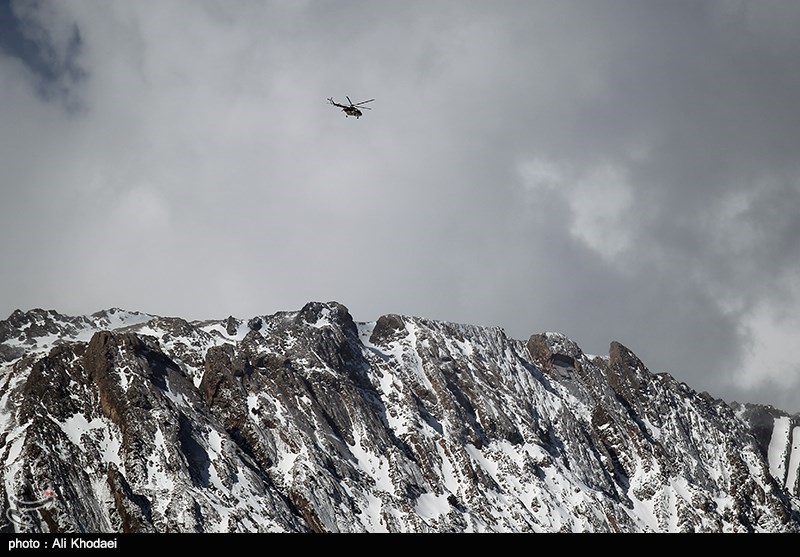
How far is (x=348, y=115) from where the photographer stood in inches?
6462
